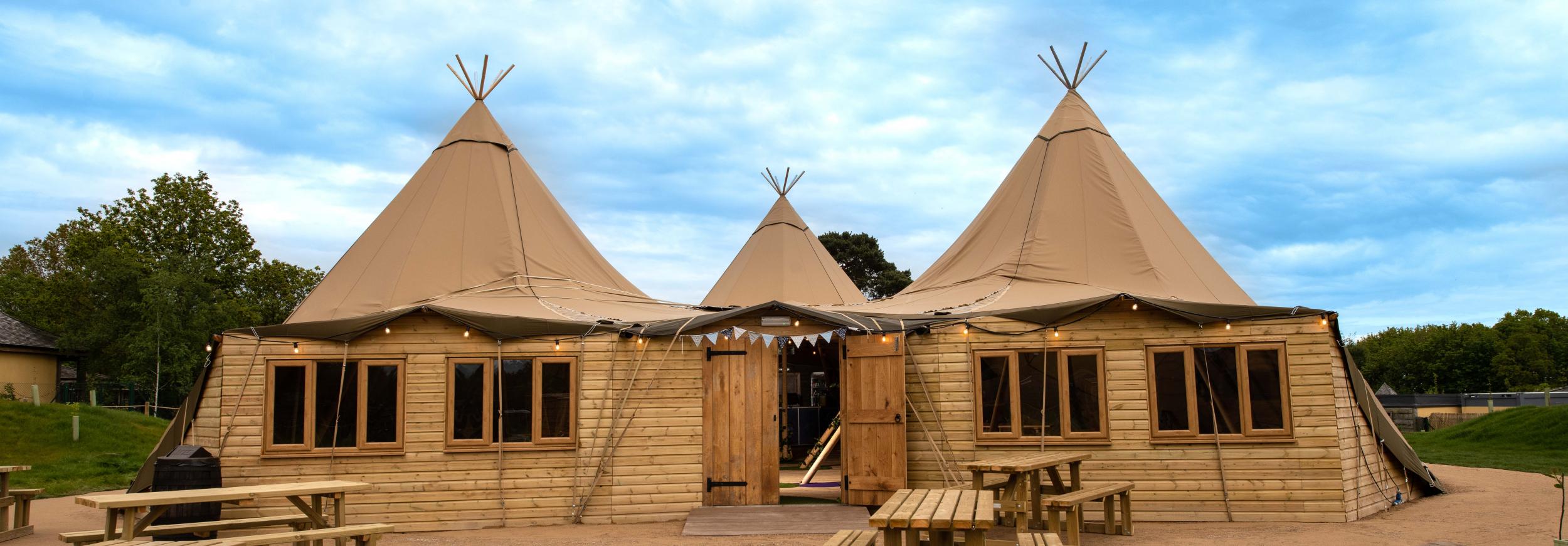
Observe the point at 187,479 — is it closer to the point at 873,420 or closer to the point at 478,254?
the point at 478,254

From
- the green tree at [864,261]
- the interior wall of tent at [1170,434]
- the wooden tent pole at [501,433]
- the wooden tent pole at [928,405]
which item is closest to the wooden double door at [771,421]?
the wooden tent pole at [928,405]

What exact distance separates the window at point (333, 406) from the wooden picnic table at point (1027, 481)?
562cm

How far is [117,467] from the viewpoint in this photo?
1564 centimetres

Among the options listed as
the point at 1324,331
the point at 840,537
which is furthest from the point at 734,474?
the point at 1324,331

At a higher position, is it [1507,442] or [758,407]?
[758,407]

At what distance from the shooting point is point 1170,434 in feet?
30.8

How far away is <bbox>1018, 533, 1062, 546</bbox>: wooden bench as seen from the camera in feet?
17.6

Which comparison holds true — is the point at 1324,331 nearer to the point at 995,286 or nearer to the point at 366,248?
the point at 995,286

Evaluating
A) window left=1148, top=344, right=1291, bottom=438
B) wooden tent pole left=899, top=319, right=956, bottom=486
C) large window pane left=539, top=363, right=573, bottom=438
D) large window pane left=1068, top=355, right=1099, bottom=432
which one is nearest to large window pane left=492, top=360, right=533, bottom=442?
large window pane left=539, top=363, right=573, bottom=438

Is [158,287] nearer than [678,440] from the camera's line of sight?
No

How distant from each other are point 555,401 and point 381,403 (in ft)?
5.50

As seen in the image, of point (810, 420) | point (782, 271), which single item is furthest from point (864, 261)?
point (810, 420)

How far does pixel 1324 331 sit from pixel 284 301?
30826 mm

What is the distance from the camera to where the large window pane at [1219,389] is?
9.34m
